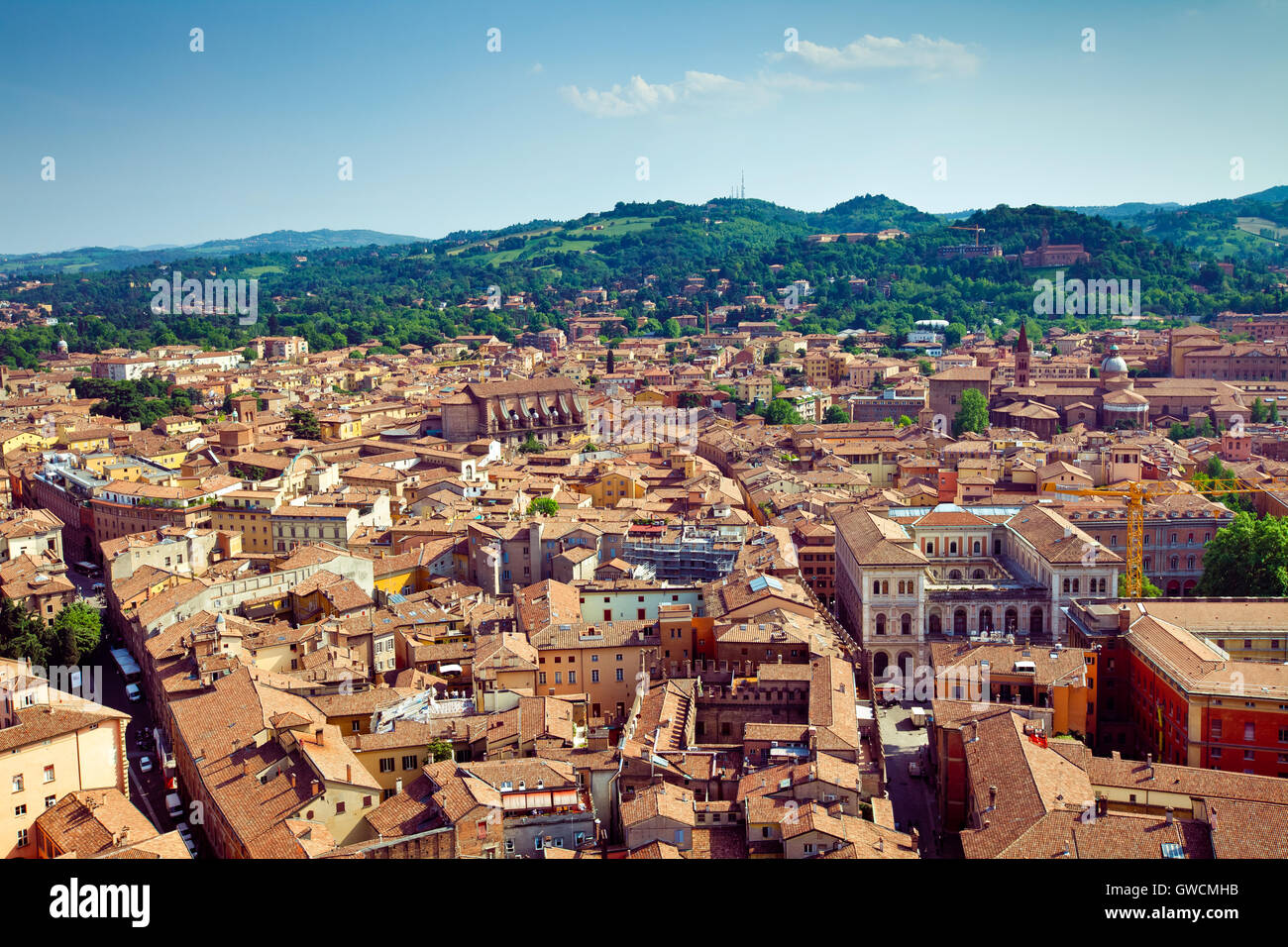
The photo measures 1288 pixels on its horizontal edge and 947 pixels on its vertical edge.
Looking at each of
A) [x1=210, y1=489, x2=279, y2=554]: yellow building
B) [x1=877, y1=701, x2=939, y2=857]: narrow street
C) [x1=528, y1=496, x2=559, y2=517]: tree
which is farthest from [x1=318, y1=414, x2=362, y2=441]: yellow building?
[x1=877, y1=701, x2=939, y2=857]: narrow street

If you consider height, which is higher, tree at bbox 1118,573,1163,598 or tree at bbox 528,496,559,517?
tree at bbox 528,496,559,517

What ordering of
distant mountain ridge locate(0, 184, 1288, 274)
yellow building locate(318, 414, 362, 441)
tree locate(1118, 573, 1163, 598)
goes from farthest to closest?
1. distant mountain ridge locate(0, 184, 1288, 274)
2. yellow building locate(318, 414, 362, 441)
3. tree locate(1118, 573, 1163, 598)

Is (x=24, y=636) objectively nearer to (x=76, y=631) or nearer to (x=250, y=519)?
(x=76, y=631)

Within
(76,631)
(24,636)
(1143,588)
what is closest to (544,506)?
(76,631)

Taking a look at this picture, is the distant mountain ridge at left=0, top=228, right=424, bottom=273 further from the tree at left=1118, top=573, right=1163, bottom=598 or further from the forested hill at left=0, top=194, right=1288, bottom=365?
the tree at left=1118, top=573, right=1163, bottom=598

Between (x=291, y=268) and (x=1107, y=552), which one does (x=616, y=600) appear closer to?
(x=1107, y=552)

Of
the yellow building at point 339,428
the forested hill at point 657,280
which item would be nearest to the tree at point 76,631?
the yellow building at point 339,428

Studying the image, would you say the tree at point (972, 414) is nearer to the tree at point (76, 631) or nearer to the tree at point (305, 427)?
the tree at point (305, 427)
